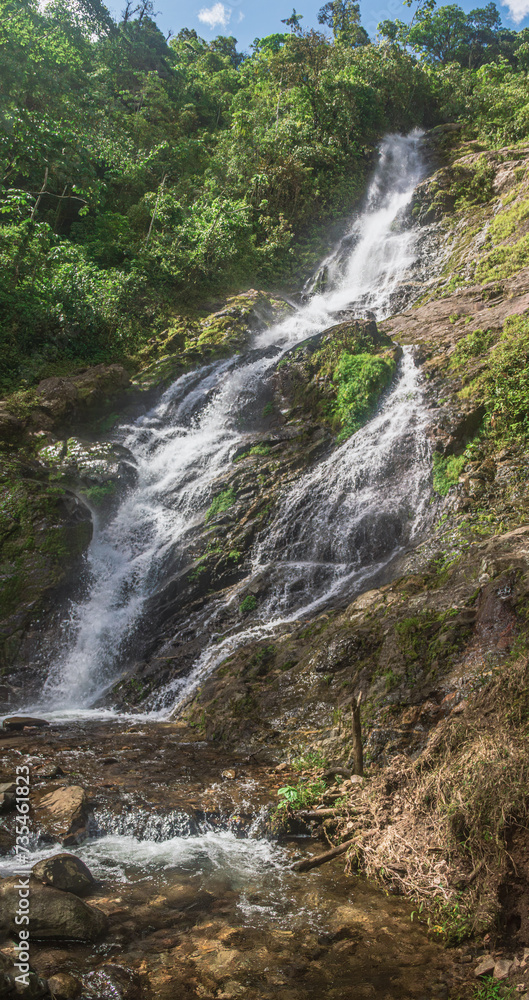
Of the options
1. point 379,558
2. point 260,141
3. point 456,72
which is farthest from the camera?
point 456,72

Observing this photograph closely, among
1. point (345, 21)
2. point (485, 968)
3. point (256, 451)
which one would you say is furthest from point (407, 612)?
point (345, 21)

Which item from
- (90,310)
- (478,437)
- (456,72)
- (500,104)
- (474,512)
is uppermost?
(456,72)

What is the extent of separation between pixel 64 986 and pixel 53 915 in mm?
581

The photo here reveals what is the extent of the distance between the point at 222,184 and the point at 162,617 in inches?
863

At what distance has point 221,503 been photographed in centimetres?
1264

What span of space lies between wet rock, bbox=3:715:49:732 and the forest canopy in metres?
10.5

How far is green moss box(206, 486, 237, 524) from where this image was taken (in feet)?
41.0

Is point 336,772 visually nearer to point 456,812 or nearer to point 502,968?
point 456,812

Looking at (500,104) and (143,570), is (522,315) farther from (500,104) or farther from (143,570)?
(500,104)

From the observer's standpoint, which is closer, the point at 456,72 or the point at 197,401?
the point at 197,401

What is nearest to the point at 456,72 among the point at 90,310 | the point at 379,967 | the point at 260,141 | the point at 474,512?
the point at 260,141

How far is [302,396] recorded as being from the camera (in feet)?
48.3

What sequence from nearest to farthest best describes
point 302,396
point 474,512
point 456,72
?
point 474,512, point 302,396, point 456,72

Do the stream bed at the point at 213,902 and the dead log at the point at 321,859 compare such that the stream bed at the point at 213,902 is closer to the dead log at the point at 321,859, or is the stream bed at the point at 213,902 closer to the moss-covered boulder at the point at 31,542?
the dead log at the point at 321,859
